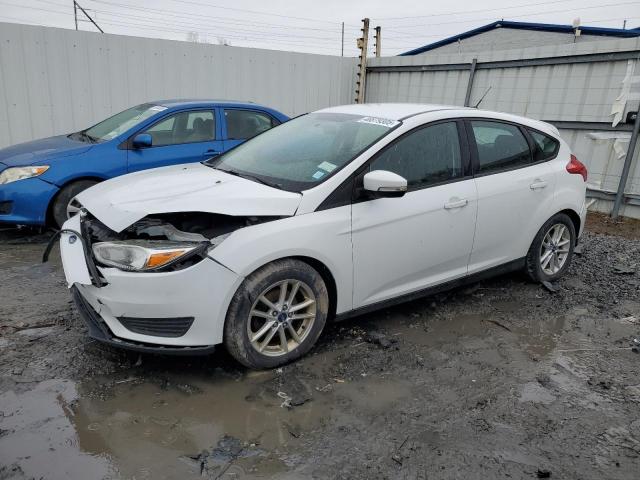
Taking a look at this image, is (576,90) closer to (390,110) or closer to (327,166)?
(390,110)

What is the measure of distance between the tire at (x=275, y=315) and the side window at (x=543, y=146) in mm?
2574

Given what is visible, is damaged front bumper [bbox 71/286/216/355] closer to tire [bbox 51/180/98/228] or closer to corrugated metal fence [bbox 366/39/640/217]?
tire [bbox 51/180/98/228]

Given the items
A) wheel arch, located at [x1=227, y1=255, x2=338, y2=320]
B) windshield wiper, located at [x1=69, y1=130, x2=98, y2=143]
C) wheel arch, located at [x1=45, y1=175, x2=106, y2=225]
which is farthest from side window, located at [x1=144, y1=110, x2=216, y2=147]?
wheel arch, located at [x1=227, y1=255, x2=338, y2=320]

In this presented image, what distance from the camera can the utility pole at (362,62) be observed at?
37.2 feet

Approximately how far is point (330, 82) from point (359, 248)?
9010 mm

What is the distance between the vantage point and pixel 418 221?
12.1 feet

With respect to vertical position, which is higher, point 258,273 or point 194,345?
point 258,273

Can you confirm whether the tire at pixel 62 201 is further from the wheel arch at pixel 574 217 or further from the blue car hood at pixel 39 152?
the wheel arch at pixel 574 217

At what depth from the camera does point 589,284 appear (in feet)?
16.8

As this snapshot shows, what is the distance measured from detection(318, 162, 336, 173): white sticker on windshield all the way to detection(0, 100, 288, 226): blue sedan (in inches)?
116

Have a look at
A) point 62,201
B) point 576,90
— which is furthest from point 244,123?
point 576,90

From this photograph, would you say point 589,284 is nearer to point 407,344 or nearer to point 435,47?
point 407,344

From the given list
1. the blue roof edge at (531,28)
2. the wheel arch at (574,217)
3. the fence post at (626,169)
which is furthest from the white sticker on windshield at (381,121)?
the blue roof edge at (531,28)

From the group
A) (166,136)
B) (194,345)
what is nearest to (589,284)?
(194,345)
